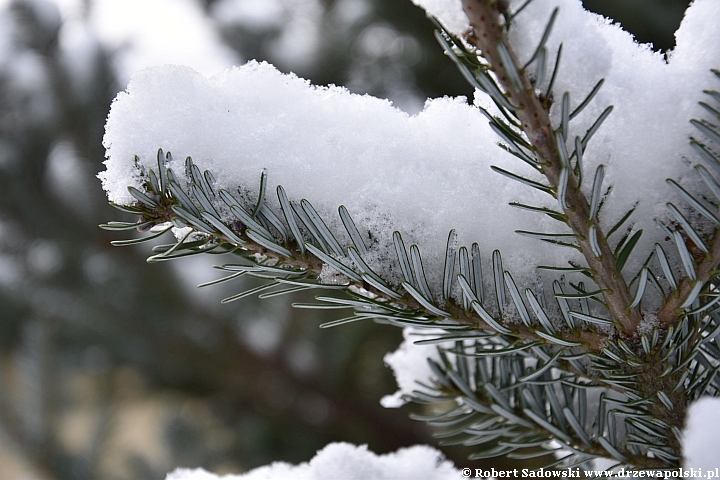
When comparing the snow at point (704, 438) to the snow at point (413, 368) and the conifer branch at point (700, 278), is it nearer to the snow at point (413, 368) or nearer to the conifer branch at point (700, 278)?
the conifer branch at point (700, 278)

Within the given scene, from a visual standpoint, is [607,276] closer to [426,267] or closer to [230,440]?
[426,267]

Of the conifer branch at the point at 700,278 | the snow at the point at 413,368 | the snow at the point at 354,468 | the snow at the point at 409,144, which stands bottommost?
the snow at the point at 354,468

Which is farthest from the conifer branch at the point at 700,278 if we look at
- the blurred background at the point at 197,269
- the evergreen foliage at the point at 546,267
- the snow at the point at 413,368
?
the blurred background at the point at 197,269

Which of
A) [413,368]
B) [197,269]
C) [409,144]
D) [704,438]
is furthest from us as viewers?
[197,269]

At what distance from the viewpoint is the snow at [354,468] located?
328mm

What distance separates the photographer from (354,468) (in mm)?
330

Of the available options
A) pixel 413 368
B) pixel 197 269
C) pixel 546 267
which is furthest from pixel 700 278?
pixel 197 269

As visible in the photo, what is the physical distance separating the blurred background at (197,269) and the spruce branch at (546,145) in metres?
1.20

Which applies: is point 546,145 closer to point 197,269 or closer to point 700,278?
point 700,278

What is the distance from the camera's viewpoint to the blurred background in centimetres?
139

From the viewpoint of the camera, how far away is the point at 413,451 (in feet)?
1.22

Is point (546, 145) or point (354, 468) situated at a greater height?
point (546, 145)

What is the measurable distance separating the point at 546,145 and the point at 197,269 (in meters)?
1.49

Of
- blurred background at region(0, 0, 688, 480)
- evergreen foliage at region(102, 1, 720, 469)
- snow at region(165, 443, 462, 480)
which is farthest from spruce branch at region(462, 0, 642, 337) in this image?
blurred background at region(0, 0, 688, 480)
